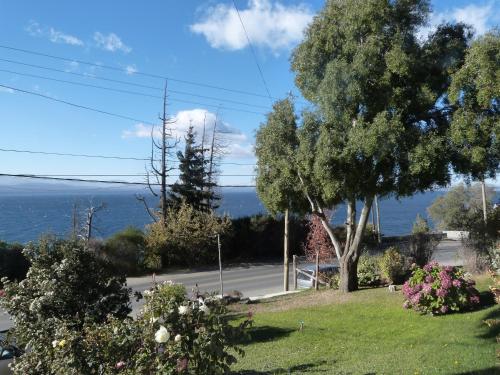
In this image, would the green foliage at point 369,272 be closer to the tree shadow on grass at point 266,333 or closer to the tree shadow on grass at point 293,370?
the tree shadow on grass at point 266,333

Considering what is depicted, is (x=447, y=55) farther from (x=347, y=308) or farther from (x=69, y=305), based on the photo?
A: (x=69, y=305)

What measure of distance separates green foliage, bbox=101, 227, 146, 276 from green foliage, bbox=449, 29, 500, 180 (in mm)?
22020

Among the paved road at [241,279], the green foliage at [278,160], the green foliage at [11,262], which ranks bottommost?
the paved road at [241,279]

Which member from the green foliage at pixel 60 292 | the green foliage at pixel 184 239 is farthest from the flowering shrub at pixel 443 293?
the green foliage at pixel 184 239

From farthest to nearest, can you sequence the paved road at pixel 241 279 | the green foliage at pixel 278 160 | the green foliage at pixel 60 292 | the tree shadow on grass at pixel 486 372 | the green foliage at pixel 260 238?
the green foliage at pixel 260 238 → the paved road at pixel 241 279 → the green foliage at pixel 278 160 → the tree shadow on grass at pixel 486 372 → the green foliage at pixel 60 292

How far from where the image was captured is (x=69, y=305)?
6738 mm

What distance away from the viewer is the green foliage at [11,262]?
85.5ft

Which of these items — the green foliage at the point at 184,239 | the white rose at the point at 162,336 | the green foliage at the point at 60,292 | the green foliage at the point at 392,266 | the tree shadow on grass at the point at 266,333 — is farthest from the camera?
the green foliage at the point at 184,239

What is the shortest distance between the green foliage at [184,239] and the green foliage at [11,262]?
787 centimetres

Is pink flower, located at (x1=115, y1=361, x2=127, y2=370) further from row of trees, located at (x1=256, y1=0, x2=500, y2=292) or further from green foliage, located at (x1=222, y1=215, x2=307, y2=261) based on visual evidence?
green foliage, located at (x1=222, y1=215, x2=307, y2=261)

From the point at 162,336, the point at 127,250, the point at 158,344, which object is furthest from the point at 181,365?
the point at 127,250

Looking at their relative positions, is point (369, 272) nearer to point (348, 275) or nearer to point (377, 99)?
point (348, 275)

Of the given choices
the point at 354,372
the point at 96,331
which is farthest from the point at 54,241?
the point at 354,372

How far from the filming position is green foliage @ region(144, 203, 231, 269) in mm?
32750
